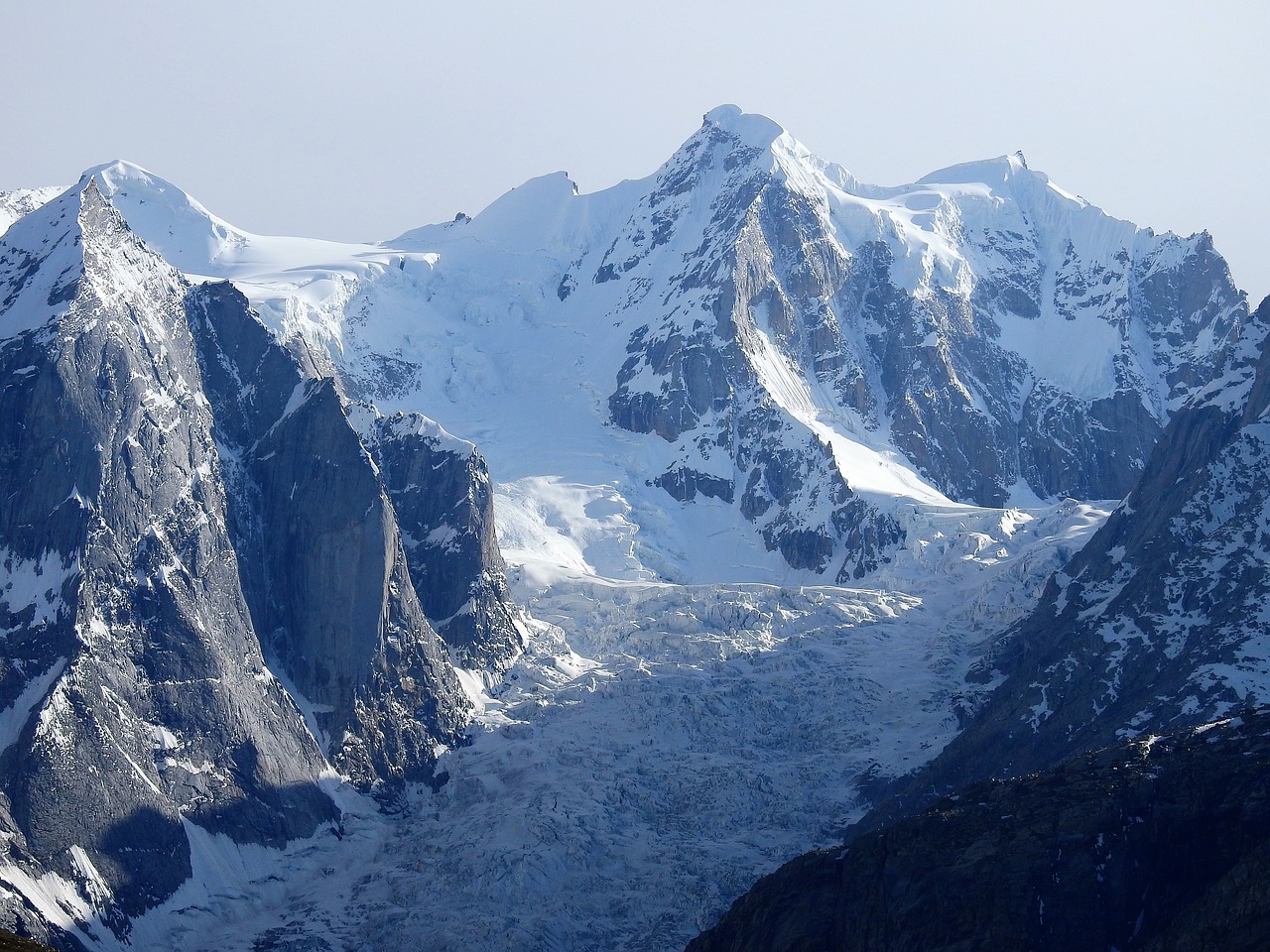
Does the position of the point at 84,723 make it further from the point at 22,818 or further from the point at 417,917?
the point at 417,917

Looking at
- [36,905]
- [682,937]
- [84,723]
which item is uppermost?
[84,723]

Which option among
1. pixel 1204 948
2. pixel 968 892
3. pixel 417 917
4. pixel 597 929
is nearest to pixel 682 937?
pixel 597 929

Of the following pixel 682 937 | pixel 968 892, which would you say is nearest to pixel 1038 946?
pixel 968 892

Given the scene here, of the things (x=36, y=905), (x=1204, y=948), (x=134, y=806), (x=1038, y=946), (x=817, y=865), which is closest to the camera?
(x=1204, y=948)

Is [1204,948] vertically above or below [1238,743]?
below

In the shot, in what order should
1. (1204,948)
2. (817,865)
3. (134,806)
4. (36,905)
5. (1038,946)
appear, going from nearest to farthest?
1. (1204,948)
2. (1038,946)
3. (817,865)
4. (36,905)
5. (134,806)

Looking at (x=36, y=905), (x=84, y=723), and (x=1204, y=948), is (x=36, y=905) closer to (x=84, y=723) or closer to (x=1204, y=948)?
(x=84, y=723)

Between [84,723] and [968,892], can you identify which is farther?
[84,723]
